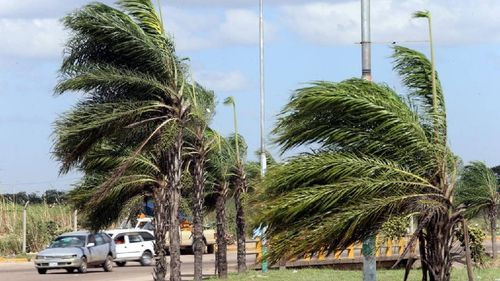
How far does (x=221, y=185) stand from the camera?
3055 cm

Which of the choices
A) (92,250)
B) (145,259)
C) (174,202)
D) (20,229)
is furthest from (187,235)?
(174,202)

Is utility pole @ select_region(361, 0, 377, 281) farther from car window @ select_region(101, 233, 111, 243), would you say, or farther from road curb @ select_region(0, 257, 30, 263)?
road curb @ select_region(0, 257, 30, 263)

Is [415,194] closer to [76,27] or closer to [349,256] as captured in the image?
[76,27]

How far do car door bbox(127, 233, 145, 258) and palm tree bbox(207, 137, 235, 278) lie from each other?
12524 mm

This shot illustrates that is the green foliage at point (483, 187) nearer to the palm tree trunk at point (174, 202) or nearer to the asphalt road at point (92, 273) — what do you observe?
the asphalt road at point (92, 273)

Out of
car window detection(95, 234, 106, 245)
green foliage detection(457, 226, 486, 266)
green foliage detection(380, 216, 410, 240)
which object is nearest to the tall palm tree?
green foliage detection(380, 216, 410, 240)

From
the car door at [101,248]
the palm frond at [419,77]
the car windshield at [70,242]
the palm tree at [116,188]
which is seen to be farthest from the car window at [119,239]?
the palm frond at [419,77]

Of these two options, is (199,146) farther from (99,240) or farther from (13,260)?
(13,260)

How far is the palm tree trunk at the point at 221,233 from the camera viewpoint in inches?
1163

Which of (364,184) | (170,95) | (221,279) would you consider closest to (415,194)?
(364,184)

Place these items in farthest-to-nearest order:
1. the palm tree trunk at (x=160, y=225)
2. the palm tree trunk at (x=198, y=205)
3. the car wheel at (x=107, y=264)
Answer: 1. the car wheel at (x=107, y=264)
2. the palm tree trunk at (x=198, y=205)
3. the palm tree trunk at (x=160, y=225)

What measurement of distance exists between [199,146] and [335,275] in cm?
702

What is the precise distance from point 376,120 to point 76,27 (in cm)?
666

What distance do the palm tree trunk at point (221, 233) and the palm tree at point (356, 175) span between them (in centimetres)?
1460
